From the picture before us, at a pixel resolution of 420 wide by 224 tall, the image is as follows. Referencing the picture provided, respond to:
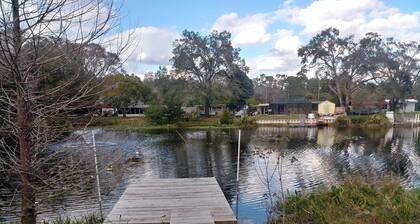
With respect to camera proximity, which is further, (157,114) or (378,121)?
(378,121)

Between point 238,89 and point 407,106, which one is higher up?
point 238,89

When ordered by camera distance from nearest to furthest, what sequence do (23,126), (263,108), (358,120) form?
1. (23,126)
2. (358,120)
3. (263,108)

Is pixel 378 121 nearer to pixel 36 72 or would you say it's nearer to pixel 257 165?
pixel 257 165

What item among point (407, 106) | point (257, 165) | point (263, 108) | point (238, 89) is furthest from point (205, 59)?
point (407, 106)

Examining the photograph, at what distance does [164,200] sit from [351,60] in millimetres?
47185

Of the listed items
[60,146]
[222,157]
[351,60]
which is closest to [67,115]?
[60,146]

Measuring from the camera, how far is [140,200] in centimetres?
809

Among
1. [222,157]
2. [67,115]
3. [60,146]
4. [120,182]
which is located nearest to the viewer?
[67,115]

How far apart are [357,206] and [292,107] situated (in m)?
53.6

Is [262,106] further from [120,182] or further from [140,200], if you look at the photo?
[140,200]

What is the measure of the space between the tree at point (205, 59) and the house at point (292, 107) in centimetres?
1432

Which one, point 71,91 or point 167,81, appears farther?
point 167,81

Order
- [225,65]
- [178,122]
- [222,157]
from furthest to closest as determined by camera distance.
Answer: [225,65] < [178,122] < [222,157]

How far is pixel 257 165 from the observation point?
18156mm
